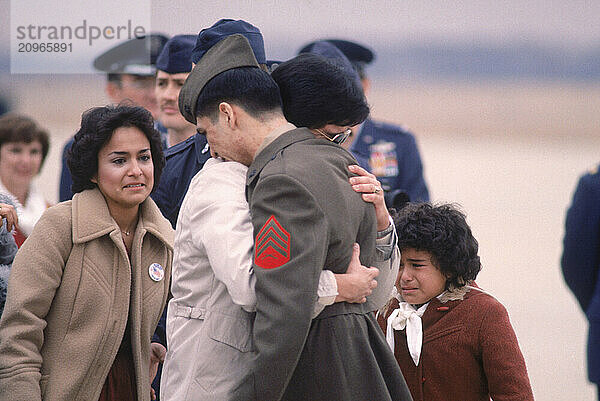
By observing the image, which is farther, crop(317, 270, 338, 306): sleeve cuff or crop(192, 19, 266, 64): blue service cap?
crop(192, 19, 266, 64): blue service cap

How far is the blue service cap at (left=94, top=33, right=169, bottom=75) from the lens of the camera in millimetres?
4887

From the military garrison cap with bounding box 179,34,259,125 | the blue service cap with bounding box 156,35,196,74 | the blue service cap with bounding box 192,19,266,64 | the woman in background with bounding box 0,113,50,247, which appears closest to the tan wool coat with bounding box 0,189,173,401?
the military garrison cap with bounding box 179,34,259,125

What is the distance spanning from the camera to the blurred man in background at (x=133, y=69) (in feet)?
16.1

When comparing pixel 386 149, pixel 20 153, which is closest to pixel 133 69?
pixel 20 153

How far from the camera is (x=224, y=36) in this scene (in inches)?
118

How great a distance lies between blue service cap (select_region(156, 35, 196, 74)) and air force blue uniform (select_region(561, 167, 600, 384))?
1700mm

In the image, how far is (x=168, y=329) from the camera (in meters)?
2.25

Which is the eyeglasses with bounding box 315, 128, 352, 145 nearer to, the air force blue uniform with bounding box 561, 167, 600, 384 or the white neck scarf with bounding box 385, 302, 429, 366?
the white neck scarf with bounding box 385, 302, 429, 366

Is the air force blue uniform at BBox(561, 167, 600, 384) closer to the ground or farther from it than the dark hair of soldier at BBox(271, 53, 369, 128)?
closer to the ground

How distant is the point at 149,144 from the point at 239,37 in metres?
0.67

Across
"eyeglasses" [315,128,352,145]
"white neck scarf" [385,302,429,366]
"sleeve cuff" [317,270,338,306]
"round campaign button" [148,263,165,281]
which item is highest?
"eyeglasses" [315,128,352,145]

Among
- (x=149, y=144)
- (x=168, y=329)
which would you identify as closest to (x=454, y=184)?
(x=149, y=144)

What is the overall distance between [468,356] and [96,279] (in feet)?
3.57

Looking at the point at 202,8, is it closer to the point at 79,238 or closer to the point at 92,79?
the point at 92,79
